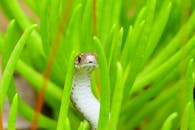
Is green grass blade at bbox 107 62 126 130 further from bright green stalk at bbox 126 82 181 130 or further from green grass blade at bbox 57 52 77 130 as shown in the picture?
bright green stalk at bbox 126 82 181 130

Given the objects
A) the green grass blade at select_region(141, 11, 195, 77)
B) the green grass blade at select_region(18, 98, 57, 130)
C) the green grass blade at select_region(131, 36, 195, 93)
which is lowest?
the green grass blade at select_region(18, 98, 57, 130)

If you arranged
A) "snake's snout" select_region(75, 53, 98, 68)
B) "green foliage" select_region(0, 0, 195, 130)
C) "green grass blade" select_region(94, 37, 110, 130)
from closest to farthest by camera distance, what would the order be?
"green grass blade" select_region(94, 37, 110, 130) < "snake's snout" select_region(75, 53, 98, 68) < "green foliage" select_region(0, 0, 195, 130)

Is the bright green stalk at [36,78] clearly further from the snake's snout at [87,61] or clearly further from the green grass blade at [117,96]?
the green grass blade at [117,96]

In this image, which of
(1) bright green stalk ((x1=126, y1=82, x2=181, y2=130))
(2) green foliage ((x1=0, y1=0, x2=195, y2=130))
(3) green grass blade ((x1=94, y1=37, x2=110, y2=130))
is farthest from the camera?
(1) bright green stalk ((x1=126, y1=82, x2=181, y2=130))

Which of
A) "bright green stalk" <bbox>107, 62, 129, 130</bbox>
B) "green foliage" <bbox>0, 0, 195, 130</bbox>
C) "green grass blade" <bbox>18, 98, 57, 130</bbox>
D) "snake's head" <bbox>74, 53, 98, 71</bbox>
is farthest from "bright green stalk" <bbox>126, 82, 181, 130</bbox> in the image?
"bright green stalk" <bbox>107, 62, 129, 130</bbox>

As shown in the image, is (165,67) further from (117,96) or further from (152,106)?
(117,96)

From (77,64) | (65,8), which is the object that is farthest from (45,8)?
(77,64)

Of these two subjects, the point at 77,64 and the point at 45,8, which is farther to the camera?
the point at 45,8

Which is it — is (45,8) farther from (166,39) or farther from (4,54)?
(166,39)
